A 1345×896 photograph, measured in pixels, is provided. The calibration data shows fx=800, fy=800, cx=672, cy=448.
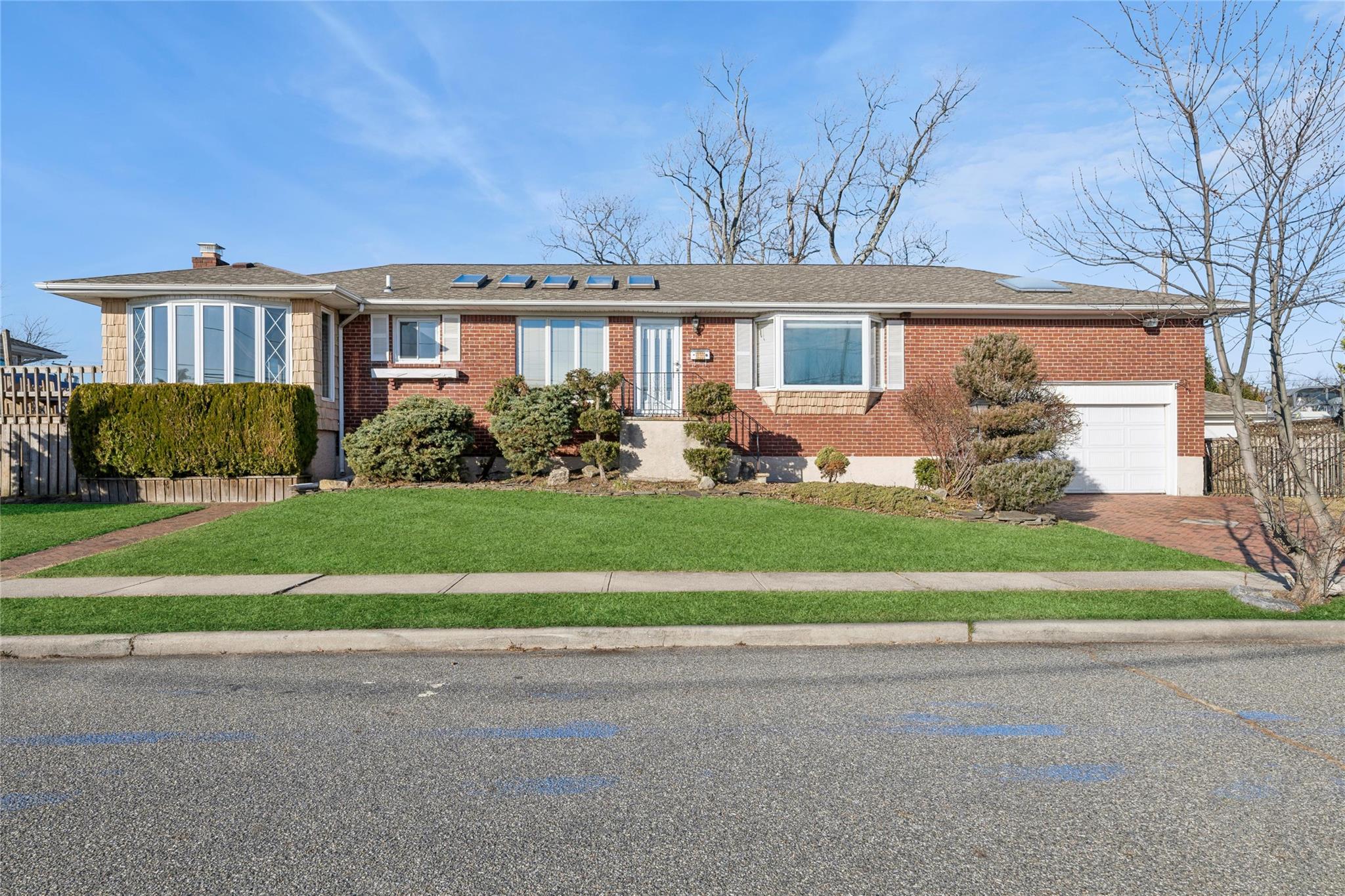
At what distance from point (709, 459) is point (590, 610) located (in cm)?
832

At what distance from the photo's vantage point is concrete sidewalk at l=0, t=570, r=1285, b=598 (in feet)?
25.0

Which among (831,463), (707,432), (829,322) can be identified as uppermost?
(829,322)

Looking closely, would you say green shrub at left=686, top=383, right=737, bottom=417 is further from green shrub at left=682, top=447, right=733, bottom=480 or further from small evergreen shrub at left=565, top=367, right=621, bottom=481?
small evergreen shrub at left=565, top=367, right=621, bottom=481

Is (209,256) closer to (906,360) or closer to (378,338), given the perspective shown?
(378,338)

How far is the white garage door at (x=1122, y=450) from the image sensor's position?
56.2ft

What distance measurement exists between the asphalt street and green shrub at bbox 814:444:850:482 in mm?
10195

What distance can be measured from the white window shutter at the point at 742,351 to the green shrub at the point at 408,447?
5.93m

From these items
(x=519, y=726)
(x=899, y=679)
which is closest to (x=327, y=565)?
(x=519, y=726)

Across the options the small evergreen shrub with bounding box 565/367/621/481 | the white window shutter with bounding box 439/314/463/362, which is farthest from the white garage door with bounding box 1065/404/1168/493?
the white window shutter with bounding box 439/314/463/362

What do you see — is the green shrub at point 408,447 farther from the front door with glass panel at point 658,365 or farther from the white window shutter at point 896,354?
the white window shutter at point 896,354

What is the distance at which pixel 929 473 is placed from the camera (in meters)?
15.1

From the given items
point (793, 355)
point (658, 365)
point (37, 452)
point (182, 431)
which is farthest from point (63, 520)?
point (793, 355)

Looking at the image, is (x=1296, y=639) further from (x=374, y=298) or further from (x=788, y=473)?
(x=374, y=298)

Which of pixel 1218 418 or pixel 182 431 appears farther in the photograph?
pixel 1218 418
